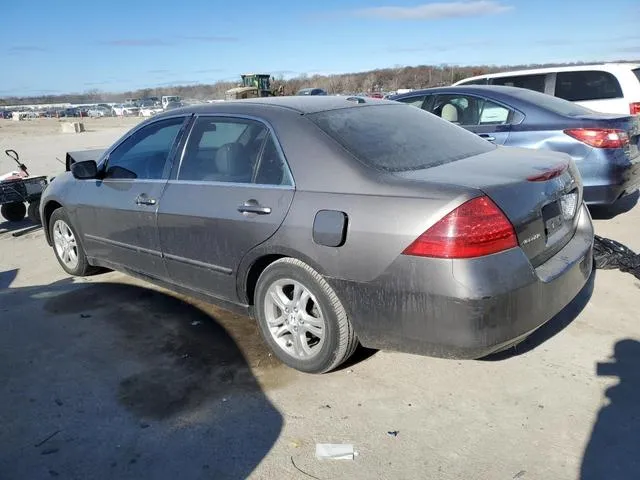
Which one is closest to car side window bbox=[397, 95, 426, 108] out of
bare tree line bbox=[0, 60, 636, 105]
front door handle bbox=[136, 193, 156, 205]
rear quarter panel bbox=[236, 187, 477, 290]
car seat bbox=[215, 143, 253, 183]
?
car seat bbox=[215, 143, 253, 183]

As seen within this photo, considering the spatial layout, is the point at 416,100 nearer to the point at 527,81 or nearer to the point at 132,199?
the point at 527,81

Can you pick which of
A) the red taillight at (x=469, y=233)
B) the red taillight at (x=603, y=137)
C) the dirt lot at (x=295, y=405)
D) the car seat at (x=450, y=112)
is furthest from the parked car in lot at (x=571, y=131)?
the red taillight at (x=469, y=233)

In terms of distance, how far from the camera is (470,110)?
667 centimetres

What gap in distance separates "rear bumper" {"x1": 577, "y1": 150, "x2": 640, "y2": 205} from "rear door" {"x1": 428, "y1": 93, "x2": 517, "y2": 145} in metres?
0.97

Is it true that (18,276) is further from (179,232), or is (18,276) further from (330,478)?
(330,478)

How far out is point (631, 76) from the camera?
8.12 meters

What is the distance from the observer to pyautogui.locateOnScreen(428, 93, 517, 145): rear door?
6.24m

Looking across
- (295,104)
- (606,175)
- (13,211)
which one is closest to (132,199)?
(295,104)

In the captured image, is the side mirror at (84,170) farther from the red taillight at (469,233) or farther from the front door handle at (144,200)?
the red taillight at (469,233)

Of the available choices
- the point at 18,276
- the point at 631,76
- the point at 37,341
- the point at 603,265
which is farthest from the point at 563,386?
the point at 631,76

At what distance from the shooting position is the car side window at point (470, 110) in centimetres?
634

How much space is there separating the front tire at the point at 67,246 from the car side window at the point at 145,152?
3.18 feet

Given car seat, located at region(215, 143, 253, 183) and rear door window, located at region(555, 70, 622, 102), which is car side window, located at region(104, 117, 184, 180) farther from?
rear door window, located at region(555, 70, 622, 102)

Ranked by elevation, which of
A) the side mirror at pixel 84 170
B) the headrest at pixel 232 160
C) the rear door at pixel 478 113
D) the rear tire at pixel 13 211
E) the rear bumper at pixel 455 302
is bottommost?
the rear tire at pixel 13 211
